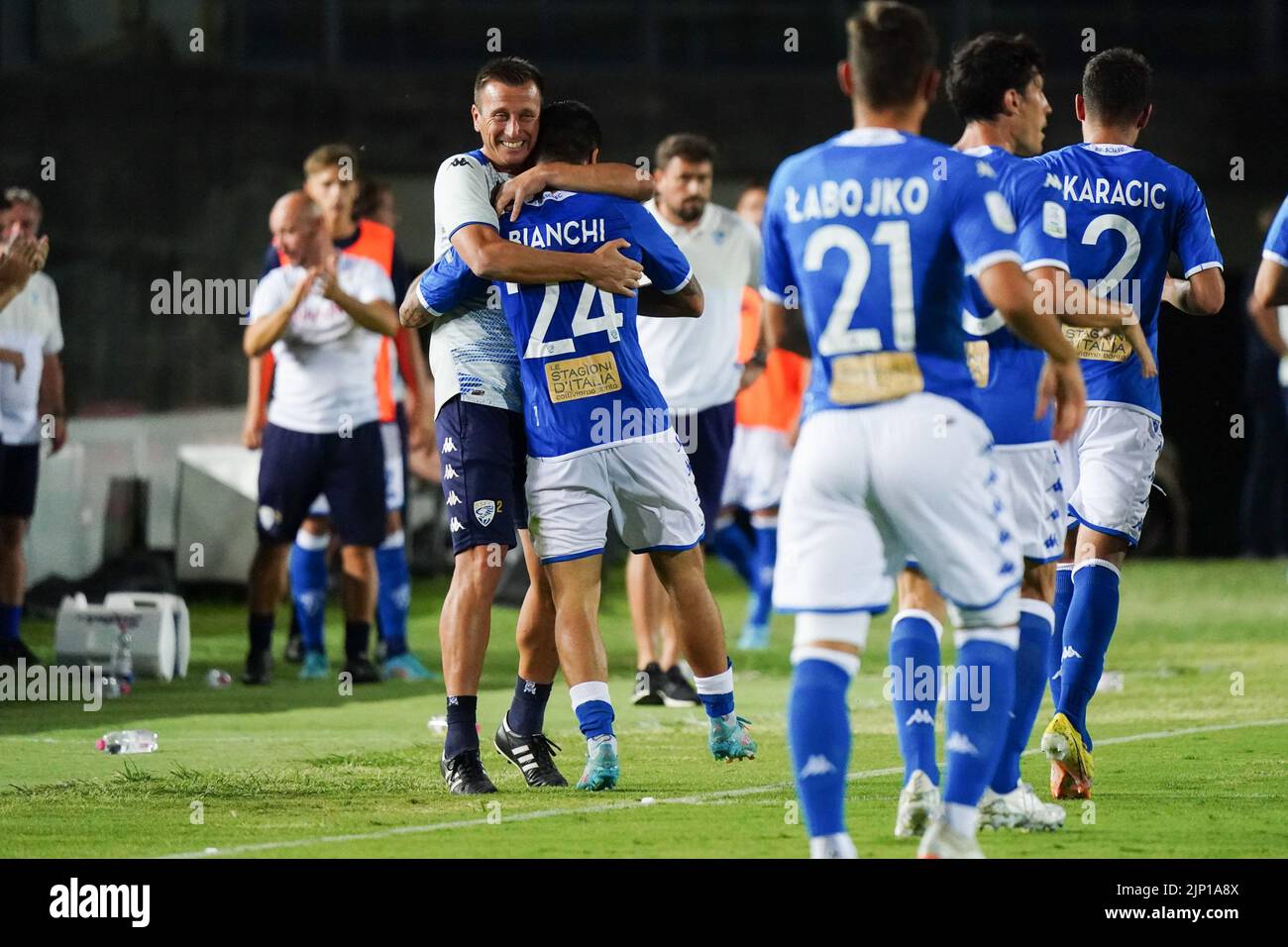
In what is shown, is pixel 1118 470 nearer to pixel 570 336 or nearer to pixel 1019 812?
pixel 1019 812

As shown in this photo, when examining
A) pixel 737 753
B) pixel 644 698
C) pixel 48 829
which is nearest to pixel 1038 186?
pixel 737 753

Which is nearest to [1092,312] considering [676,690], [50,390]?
[676,690]

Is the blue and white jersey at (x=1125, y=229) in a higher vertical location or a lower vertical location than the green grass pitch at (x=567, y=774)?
higher

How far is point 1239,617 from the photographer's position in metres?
13.9

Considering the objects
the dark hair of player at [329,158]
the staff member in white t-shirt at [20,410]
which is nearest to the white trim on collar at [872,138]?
the dark hair of player at [329,158]

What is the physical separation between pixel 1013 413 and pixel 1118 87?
4.95 feet

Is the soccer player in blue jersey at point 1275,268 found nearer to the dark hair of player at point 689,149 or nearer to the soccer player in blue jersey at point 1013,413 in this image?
the soccer player in blue jersey at point 1013,413

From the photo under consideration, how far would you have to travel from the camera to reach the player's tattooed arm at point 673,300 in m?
6.93

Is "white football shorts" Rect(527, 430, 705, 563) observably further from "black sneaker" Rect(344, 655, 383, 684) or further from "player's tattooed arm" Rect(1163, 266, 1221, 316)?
"black sneaker" Rect(344, 655, 383, 684)

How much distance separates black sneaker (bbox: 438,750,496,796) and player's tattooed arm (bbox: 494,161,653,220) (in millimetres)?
1757

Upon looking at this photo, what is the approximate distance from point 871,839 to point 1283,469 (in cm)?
1496

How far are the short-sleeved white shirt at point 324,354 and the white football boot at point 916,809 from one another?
18.0 feet

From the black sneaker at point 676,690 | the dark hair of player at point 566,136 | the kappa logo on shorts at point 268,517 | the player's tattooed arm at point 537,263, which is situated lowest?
the black sneaker at point 676,690

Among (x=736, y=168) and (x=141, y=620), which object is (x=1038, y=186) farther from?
(x=736, y=168)
